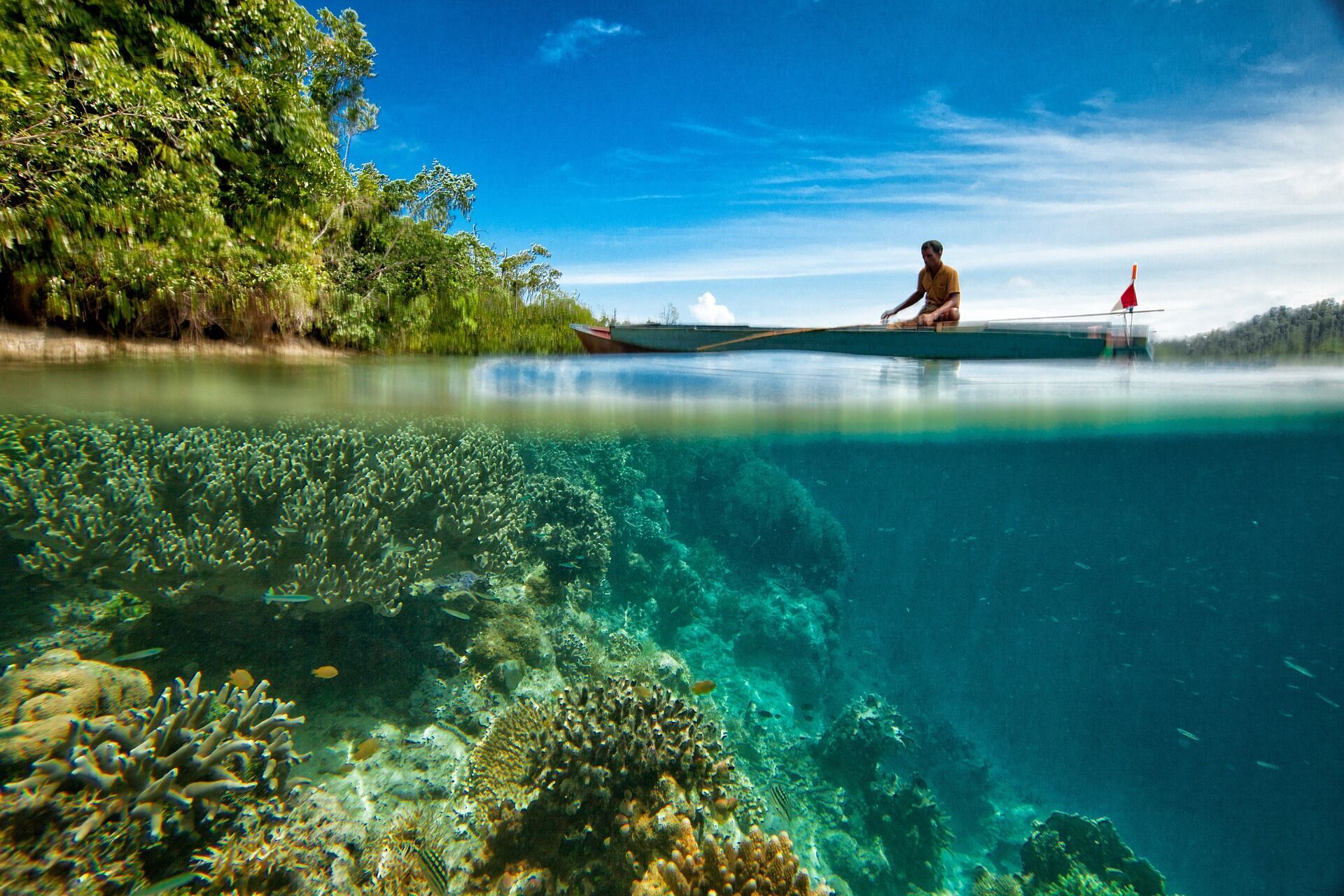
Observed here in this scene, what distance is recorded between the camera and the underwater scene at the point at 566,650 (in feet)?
15.7

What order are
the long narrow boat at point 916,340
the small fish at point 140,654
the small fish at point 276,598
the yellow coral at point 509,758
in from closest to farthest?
the small fish at point 140,654 < the yellow coral at point 509,758 < the small fish at point 276,598 < the long narrow boat at point 916,340

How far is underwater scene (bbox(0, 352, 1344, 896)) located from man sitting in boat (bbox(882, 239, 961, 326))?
1326 mm

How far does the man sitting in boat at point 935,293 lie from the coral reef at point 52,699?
420 inches

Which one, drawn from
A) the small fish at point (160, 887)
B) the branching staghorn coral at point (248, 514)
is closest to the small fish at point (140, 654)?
the branching staghorn coral at point (248, 514)

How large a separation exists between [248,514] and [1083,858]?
14597 millimetres

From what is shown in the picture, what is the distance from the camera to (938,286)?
339 inches

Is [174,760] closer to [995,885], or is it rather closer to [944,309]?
[944,309]

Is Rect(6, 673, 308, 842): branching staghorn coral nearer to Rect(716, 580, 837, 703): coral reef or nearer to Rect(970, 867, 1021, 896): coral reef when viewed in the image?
Rect(716, 580, 837, 703): coral reef

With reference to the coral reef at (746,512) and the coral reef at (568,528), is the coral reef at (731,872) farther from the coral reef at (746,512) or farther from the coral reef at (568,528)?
the coral reef at (746,512)

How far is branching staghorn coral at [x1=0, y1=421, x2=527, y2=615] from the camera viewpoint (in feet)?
21.9

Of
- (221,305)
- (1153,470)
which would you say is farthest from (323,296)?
(1153,470)

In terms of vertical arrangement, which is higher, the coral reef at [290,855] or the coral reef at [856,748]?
the coral reef at [290,855]

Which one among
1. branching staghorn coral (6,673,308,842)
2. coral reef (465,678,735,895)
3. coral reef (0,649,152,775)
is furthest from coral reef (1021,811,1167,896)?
coral reef (0,649,152,775)

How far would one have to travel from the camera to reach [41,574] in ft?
23.0
